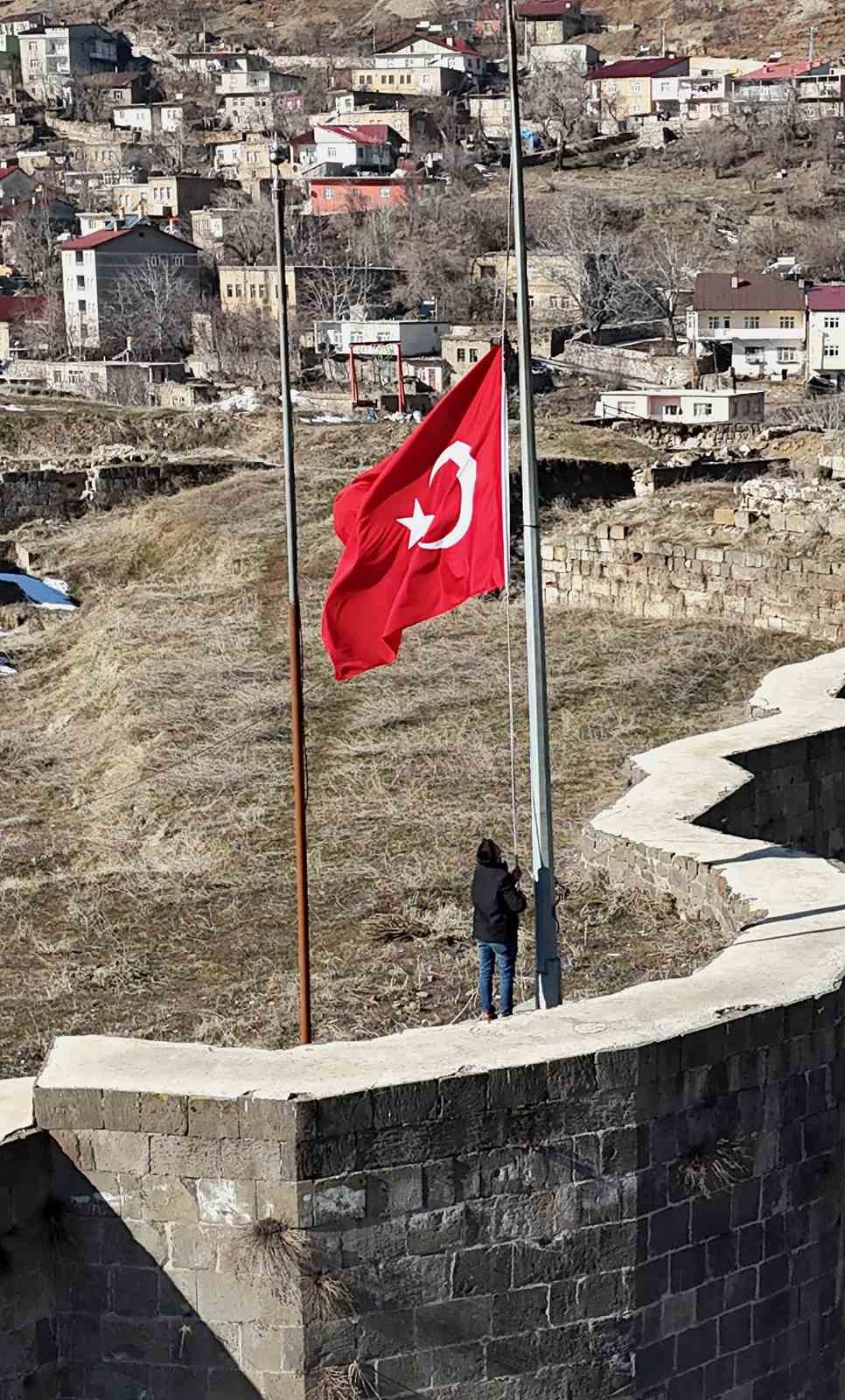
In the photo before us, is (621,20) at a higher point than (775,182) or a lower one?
higher

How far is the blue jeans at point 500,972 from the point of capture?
9.75m

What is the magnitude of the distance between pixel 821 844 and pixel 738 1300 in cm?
516

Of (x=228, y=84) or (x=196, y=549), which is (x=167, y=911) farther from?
(x=228, y=84)

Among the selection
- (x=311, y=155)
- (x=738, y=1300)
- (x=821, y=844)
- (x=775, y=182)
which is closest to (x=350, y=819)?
(x=821, y=844)

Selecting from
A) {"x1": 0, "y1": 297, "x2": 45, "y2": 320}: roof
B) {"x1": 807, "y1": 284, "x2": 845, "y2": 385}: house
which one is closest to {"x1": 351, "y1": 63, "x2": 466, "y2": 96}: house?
{"x1": 0, "y1": 297, "x2": 45, "y2": 320}: roof

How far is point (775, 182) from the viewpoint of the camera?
102 metres

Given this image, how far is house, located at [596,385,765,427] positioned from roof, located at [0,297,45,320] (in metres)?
37.7

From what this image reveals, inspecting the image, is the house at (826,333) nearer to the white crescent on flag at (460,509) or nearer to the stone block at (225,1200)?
the white crescent on flag at (460,509)

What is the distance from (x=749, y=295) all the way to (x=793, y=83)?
173ft

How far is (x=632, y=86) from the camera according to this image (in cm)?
13200

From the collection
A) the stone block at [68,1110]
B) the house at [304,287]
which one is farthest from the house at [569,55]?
the stone block at [68,1110]

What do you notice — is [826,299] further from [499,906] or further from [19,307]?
[499,906]

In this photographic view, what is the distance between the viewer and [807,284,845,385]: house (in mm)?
69188

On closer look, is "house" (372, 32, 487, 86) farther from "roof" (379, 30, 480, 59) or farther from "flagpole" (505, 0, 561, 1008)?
"flagpole" (505, 0, 561, 1008)
